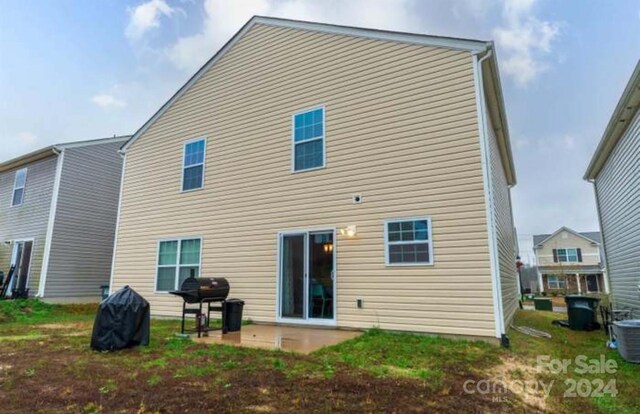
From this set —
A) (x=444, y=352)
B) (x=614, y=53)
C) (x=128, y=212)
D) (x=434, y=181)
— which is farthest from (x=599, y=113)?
(x=128, y=212)

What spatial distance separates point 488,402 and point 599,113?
21.0 m

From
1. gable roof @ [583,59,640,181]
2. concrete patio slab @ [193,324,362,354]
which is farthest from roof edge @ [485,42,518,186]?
concrete patio slab @ [193,324,362,354]

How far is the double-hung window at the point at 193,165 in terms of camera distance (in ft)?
34.2

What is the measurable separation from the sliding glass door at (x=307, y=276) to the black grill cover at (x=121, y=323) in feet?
10.1

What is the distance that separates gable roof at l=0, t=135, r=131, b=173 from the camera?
14320mm

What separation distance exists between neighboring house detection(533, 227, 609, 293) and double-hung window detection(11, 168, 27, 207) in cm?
3779

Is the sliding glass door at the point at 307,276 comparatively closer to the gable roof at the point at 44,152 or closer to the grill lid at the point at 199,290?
the grill lid at the point at 199,290

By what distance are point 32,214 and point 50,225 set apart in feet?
6.40

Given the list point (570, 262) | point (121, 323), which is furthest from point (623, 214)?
point (570, 262)

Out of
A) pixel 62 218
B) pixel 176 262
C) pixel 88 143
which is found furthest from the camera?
pixel 88 143

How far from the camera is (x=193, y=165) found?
1062 cm

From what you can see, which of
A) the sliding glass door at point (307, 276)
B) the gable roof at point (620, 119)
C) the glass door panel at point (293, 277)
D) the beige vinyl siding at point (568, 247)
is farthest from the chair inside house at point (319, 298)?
the beige vinyl siding at point (568, 247)

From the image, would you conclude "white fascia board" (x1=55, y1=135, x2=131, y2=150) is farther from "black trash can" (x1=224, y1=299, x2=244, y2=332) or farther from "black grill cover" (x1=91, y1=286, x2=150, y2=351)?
"black trash can" (x1=224, y1=299, x2=244, y2=332)

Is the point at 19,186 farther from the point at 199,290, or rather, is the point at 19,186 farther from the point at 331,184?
the point at 331,184
